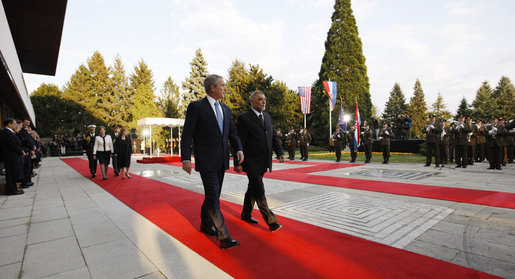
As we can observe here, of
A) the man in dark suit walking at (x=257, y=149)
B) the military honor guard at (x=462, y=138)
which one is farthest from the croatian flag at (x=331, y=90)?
the man in dark suit walking at (x=257, y=149)

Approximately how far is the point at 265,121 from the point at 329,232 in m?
1.73

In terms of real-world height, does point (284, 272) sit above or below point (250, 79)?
below

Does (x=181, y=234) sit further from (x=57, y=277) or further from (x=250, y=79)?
(x=250, y=79)

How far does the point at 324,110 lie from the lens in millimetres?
28234

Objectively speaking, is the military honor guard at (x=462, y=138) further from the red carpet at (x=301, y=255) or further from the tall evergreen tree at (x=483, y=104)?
the tall evergreen tree at (x=483, y=104)

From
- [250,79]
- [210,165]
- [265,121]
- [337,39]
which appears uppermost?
[337,39]

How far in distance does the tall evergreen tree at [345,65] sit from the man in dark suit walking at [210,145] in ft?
81.7

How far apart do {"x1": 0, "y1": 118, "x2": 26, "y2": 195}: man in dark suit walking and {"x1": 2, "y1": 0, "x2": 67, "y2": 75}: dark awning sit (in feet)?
Answer: 19.2

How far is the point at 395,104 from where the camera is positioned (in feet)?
203

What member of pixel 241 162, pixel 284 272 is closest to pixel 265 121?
pixel 241 162

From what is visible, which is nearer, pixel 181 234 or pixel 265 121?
pixel 181 234

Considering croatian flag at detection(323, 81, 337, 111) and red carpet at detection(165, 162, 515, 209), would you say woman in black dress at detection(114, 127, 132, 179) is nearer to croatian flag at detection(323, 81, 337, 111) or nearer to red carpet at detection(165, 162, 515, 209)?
red carpet at detection(165, 162, 515, 209)

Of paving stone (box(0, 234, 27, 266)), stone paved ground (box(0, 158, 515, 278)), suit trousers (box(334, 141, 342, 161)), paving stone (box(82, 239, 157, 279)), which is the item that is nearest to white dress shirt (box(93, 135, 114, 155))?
stone paved ground (box(0, 158, 515, 278))

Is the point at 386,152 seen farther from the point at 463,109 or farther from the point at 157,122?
the point at 463,109
